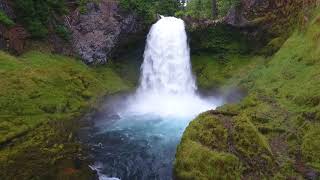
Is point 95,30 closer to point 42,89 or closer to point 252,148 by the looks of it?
point 42,89

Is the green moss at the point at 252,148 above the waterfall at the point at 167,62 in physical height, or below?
below

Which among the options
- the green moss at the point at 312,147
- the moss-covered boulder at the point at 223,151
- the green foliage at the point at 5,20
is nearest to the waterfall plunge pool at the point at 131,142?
the moss-covered boulder at the point at 223,151

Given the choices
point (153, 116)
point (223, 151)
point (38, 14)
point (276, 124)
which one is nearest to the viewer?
point (223, 151)

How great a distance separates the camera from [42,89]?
886 inches

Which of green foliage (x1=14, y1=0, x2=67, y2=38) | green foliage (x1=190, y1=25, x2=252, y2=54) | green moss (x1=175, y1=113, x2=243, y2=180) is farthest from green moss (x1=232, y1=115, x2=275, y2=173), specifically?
green foliage (x1=14, y1=0, x2=67, y2=38)

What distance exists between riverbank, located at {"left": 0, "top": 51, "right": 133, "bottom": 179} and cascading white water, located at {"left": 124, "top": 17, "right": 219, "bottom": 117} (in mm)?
1876

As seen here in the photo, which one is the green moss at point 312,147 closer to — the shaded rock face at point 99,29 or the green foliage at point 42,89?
the green foliage at point 42,89

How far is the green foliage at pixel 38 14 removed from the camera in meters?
26.7

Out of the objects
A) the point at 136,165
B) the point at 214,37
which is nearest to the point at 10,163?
the point at 136,165

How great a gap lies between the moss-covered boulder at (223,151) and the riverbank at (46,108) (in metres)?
3.96

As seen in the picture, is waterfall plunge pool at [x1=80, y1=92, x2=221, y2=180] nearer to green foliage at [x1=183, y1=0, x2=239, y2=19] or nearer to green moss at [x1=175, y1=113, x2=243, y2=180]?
green moss at [x1=175, y1=113, x2=243, y2=180]

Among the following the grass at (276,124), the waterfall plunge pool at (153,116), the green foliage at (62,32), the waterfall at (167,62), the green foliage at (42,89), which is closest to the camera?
the grass at (276,124)

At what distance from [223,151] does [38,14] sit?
61.4 ft

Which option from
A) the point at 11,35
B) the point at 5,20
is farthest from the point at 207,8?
the point at 5,20
